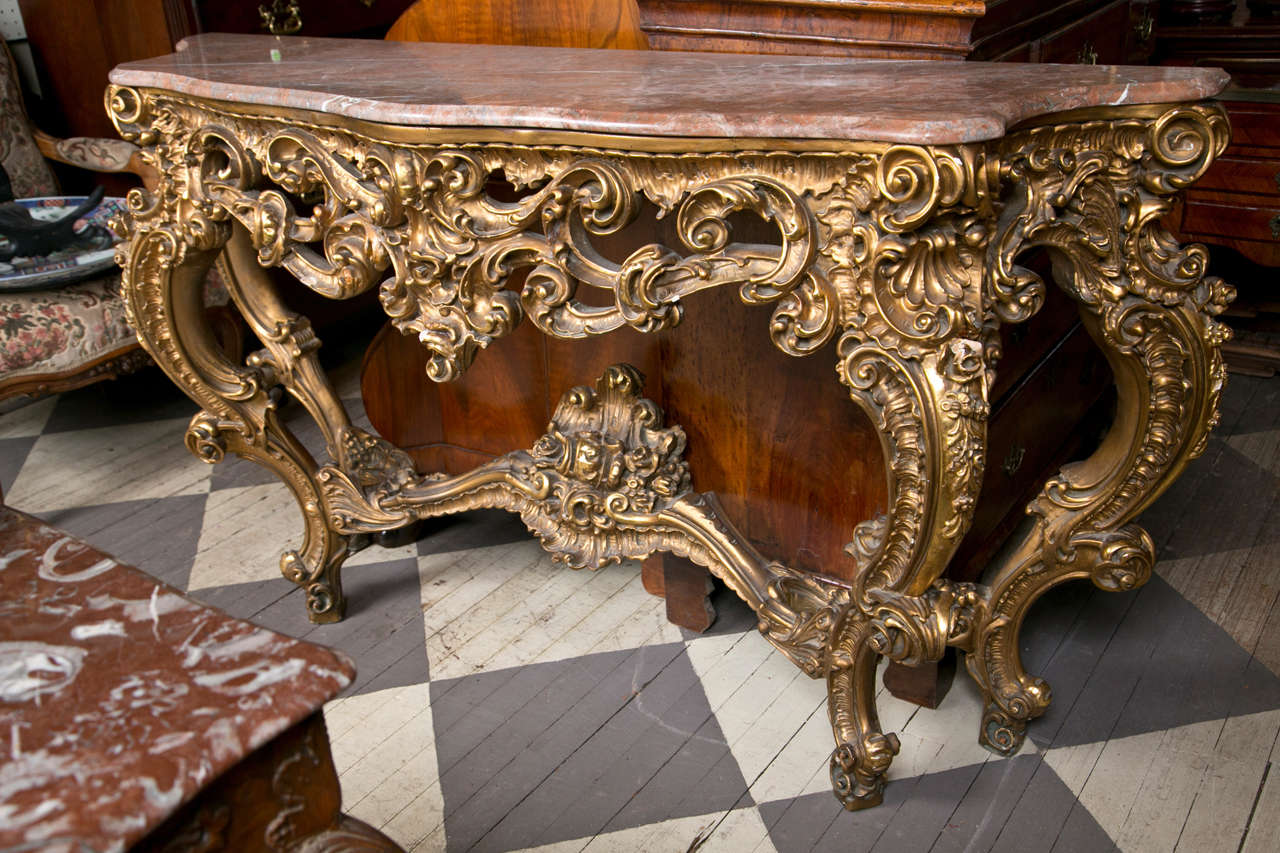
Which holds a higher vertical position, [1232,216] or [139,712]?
[139,712]

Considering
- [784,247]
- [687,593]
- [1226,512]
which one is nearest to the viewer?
[784,247]

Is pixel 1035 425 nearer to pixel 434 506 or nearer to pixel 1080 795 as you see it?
pixel 1080 795

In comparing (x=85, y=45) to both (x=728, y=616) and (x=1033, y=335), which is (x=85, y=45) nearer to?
(x=728, y=616)

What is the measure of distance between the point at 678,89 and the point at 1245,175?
2.10m

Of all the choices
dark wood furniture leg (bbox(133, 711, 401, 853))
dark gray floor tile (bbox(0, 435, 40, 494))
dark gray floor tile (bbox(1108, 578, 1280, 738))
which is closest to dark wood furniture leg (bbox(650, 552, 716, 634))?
dark gray floor tile (bbox(1108, 578, 1280, 738))

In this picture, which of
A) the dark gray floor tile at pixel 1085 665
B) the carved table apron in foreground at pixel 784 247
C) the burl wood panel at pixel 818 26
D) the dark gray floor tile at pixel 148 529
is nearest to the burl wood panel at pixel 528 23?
the burl wood panel at pixel 818 26

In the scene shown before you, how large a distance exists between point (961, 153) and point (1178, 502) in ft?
5.22

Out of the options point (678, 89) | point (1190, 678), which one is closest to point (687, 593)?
point (1190, 678)

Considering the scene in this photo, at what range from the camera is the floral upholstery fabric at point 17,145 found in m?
2.91

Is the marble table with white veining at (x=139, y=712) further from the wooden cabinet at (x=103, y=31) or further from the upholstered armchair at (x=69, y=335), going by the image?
the wooden cabinet at (x=103, y=31)

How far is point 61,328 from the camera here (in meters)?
2.41

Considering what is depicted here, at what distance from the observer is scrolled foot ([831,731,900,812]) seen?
5.01 feet

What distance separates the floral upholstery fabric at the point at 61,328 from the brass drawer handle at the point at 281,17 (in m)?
0.93

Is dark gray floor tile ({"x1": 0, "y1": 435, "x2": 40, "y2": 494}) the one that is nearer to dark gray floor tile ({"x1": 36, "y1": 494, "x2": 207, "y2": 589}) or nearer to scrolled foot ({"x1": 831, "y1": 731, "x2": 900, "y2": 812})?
dark gray floor tile ({"x1": 36, "y1": 494, "x2": 207, "y2": 589})
